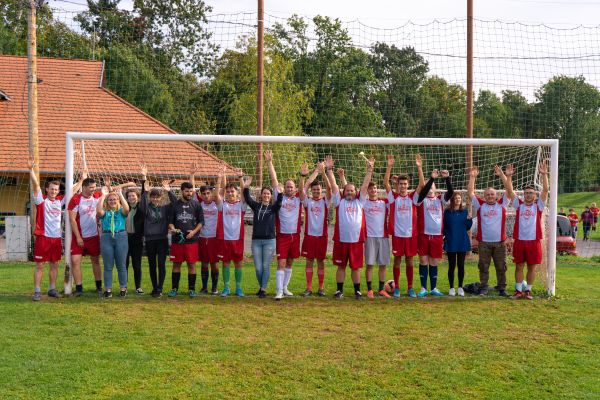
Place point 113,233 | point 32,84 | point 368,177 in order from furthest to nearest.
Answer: point 32,84, point 368,177, point 113,233

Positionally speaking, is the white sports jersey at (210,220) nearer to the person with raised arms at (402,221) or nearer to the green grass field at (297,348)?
the green grass field at (297,348)

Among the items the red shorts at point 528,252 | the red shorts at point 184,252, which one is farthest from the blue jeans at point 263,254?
the red shorts at point 528,252

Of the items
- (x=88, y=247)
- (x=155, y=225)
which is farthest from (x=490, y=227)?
(x=88, y=247)

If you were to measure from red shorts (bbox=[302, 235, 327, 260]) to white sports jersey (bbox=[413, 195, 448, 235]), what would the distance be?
1.54 metres

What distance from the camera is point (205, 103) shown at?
71.0ft

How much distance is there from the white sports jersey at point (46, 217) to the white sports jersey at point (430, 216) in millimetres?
5404

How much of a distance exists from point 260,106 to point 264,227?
5.55 m

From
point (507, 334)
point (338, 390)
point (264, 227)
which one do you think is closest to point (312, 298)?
point (264, 227)

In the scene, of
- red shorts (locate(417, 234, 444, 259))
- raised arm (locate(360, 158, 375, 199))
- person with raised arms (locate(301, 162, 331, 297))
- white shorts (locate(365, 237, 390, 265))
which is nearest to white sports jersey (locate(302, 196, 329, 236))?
person with raised arms (locate(301, 162, 331, 297))

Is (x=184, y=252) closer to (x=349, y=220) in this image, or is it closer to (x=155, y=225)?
(x=155, y=225)

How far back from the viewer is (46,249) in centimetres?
855

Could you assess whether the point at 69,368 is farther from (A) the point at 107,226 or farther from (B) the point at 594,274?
(B) the point at 594,274

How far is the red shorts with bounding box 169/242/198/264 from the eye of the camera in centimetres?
876

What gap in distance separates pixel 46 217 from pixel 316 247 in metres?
4.01
